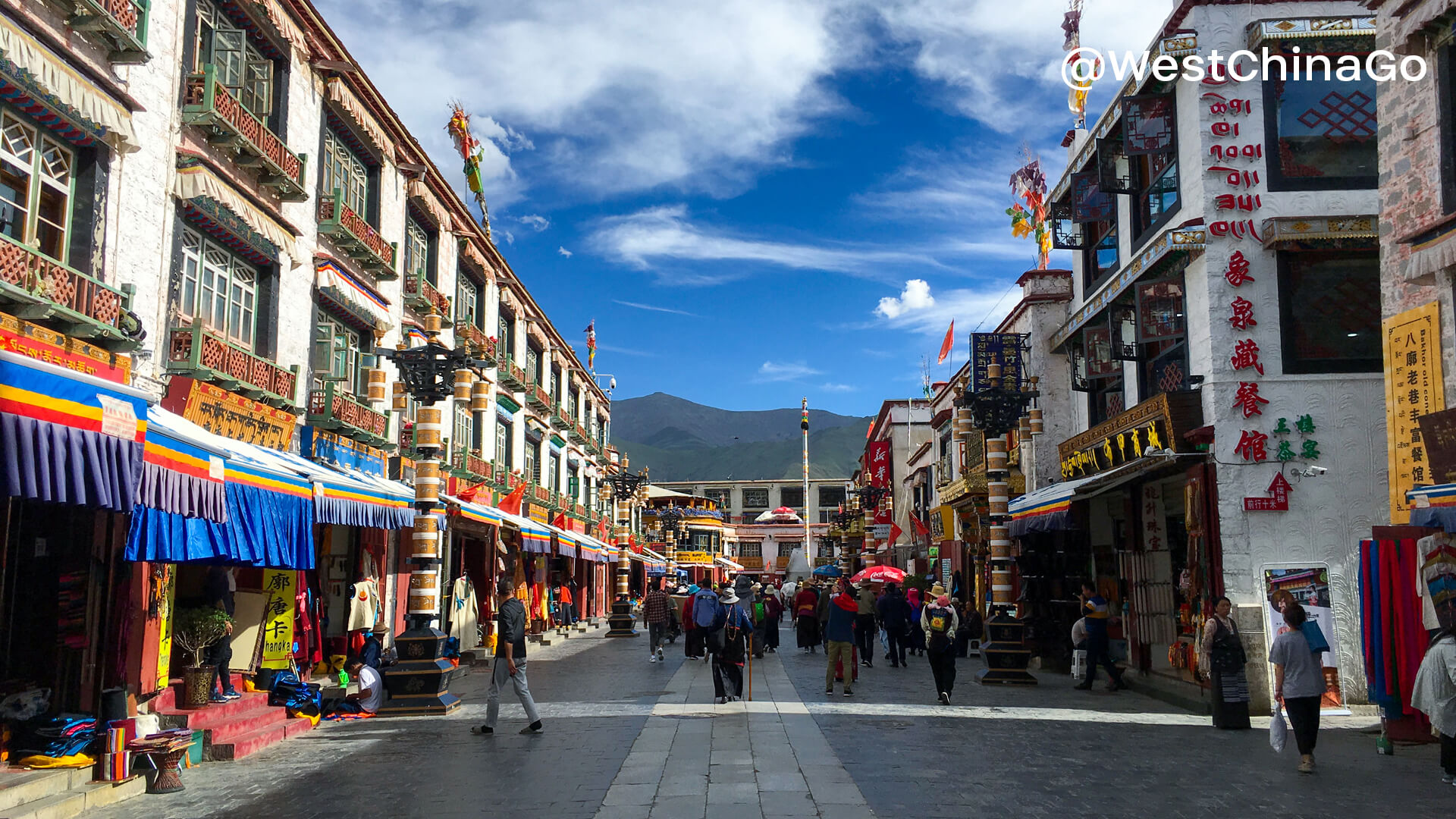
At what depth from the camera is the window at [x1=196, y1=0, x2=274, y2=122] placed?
42.9 feet

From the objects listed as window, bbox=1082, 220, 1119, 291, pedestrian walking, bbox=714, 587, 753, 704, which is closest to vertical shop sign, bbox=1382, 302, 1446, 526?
window, bbox=1082, 220, 1119, 291

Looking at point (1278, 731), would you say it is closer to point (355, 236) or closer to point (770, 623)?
point (355, 236)

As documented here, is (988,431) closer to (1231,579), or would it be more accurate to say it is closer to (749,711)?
(1231,579)

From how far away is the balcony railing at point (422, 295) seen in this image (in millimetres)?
20531

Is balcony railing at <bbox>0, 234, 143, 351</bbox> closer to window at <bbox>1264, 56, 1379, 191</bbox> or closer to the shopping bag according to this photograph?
the shopping bag

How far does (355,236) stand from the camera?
673 inches

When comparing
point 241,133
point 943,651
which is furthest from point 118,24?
point 943,651

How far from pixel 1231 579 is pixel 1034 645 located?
7.71 metres

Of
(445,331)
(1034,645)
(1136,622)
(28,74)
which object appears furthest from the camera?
(445,331)

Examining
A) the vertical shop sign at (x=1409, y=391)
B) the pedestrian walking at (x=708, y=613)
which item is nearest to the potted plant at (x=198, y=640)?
the pedestrian walking at (x=708, y=613)

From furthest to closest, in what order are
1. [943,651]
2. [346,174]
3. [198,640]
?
[346,174] < [943,651] < [198,640]

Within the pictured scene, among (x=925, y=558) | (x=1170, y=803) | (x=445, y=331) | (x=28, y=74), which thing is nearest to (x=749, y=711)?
(x=1170, y=803)

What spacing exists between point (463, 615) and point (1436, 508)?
16154 mm

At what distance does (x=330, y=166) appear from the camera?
1719 centimetres
